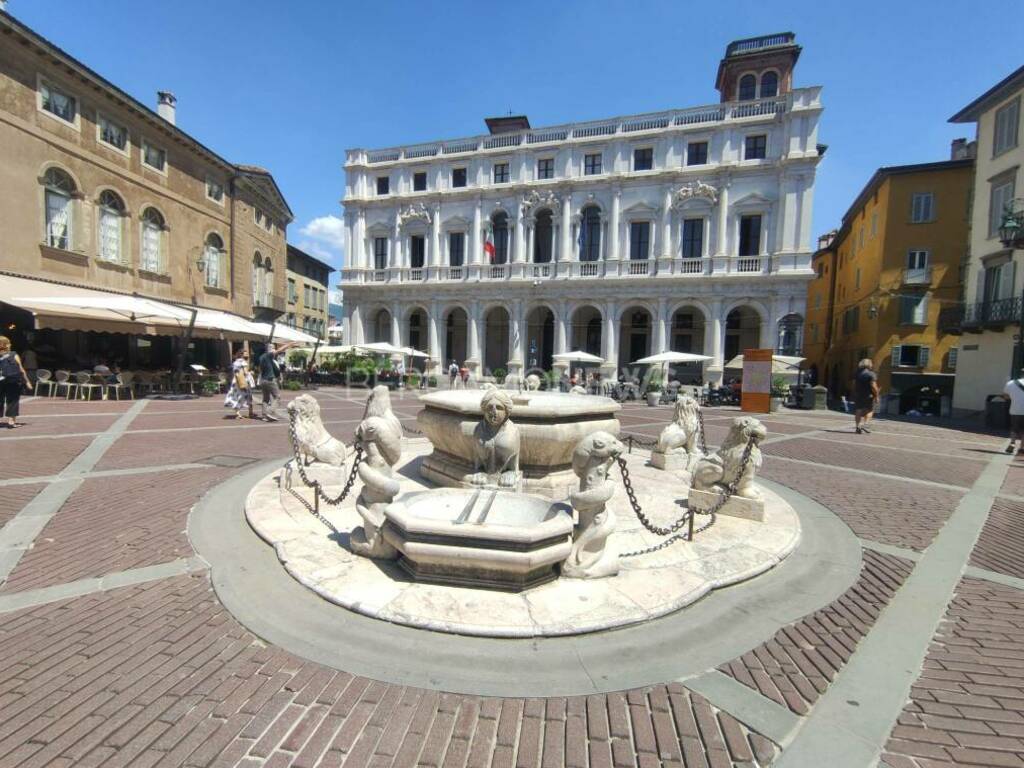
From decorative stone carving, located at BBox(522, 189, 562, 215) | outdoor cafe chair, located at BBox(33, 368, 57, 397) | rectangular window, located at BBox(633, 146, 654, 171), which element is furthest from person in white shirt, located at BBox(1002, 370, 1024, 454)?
outdoor cafe chair, located at BBox(33, 368, 57, 397)

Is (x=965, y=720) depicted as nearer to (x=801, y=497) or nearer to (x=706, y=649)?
(x=706, y=649)

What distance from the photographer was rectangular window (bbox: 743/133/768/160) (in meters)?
26.1

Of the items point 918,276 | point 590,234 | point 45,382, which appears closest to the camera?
point 45,382

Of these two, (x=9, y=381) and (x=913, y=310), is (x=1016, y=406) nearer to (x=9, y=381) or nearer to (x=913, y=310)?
(x=913, y=310)

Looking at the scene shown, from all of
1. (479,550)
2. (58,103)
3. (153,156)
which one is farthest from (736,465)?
(153,156)

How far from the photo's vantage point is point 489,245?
28625mm

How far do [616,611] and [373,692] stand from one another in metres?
1.68

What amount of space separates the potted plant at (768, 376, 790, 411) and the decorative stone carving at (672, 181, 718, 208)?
1163cm

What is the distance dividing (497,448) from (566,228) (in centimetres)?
2654

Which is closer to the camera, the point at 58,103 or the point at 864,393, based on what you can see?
the point at 864,393

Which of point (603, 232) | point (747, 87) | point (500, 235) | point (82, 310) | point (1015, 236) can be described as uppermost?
point (747, 87)

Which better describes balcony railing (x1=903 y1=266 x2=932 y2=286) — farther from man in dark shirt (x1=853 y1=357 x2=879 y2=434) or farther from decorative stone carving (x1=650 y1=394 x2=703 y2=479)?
decorative stone carving (x1=650 y1=394 x2=703 y2=479)

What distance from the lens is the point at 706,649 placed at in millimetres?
3000

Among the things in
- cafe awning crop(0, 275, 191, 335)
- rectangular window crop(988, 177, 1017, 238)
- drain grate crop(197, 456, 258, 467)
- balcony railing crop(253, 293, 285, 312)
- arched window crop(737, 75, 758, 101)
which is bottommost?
drain grate crop(197, 456, 258, 467)
